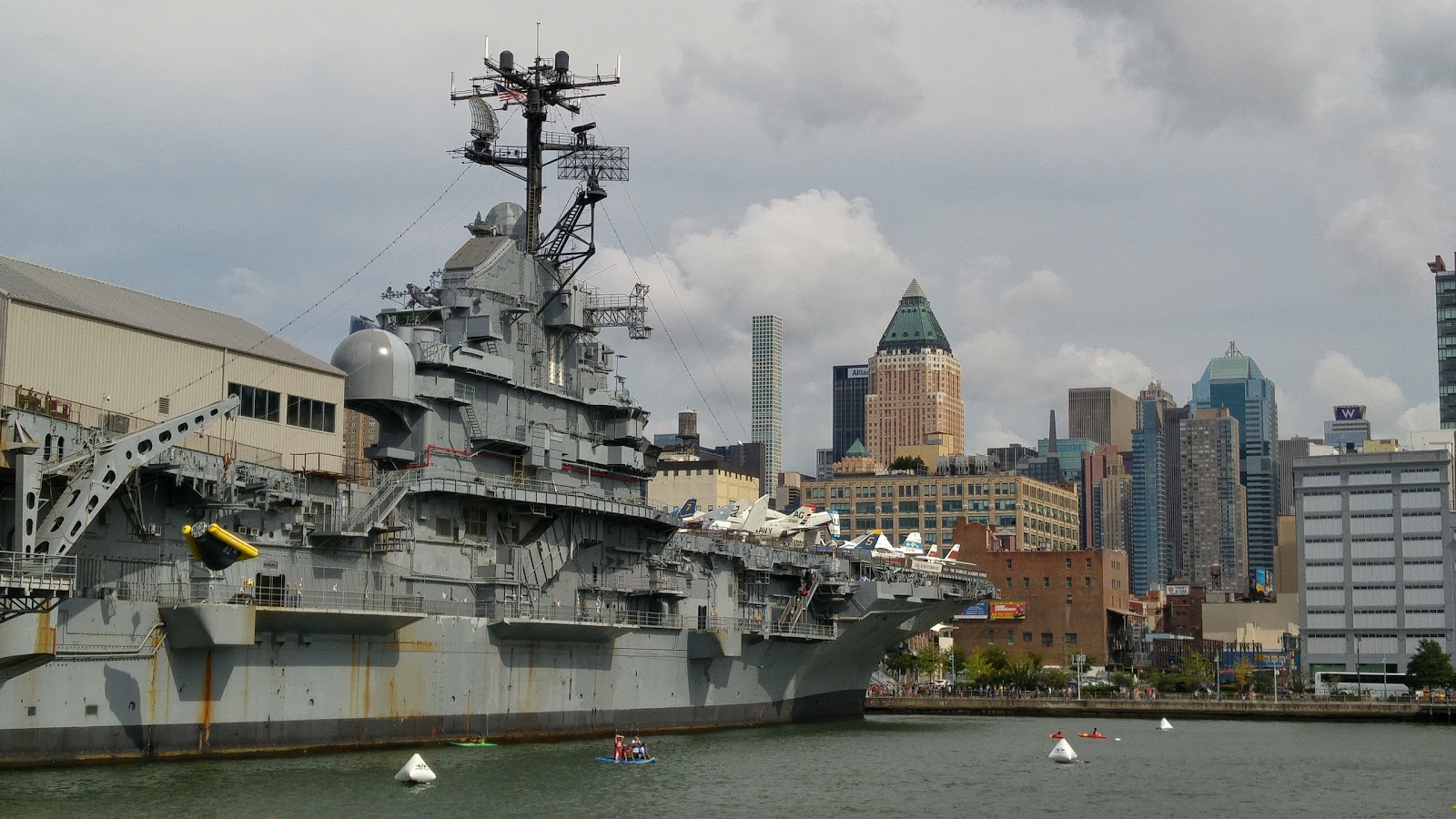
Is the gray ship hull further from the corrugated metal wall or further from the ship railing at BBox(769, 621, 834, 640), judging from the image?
the corrugated metal wall

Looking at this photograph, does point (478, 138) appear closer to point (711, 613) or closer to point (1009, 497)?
point (711, 613)

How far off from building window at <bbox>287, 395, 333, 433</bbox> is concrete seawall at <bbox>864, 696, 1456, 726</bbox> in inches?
1921

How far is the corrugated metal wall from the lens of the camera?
133ft

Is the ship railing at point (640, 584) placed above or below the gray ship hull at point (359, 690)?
above

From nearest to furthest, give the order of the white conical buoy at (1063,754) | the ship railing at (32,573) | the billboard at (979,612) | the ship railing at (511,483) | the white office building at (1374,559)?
the ship railing at (32,573) < the ship railing at (511,483) < the white conical buoy at (1063,754) < the white office building at (1374,559) < the billboard at (979,612)

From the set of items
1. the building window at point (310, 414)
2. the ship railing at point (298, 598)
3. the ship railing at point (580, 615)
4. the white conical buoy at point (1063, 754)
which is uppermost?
the building window at point (310, 414)

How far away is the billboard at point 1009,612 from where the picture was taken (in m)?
136

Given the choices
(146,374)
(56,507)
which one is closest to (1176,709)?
(146,374)

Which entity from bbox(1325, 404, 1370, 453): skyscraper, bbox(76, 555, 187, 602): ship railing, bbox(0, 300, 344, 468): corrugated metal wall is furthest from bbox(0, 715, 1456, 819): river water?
bbox(1325, 404, 1370, 453): skyscraper

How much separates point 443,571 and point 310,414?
663 centimetres

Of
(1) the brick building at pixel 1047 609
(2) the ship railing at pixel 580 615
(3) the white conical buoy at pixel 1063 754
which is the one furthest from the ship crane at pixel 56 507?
(1) the brick building at pixel 1047 609

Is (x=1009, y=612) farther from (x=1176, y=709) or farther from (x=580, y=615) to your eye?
(x=580, y=615)

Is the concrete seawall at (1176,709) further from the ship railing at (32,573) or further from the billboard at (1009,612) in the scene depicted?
the ship railing at (32,573)

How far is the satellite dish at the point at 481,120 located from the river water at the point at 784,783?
2326 cm
